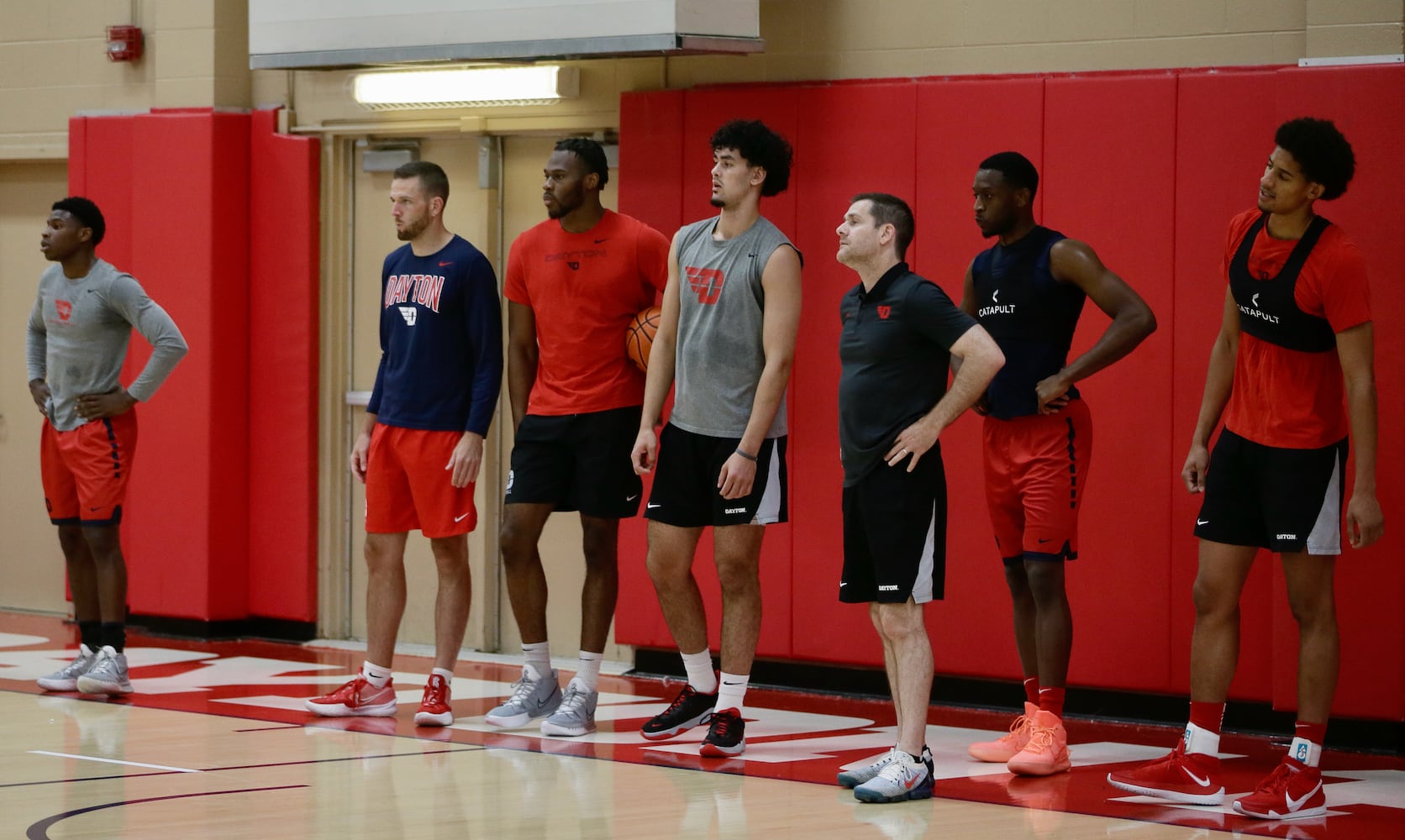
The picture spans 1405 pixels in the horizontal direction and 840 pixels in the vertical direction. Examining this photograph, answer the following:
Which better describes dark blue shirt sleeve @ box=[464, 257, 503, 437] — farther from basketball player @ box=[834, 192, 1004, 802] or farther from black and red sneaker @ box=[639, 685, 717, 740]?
basketball player @ box=[834, 192, 1004, 802]

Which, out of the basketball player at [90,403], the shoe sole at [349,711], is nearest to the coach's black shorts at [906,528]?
the shoe sole at [349,711]

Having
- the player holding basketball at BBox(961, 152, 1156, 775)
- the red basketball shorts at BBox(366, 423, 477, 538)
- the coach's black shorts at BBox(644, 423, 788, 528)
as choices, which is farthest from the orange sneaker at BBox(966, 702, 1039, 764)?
the red basketball shorts at BBox(366, 423, 477, 538)

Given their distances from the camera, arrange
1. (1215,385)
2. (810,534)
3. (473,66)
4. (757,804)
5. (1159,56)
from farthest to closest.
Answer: (473,66) < (810,534) < (1159,56) < (1215,385) < (757,804)

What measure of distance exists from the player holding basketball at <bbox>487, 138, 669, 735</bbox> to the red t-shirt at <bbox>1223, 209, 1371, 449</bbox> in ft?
6.52

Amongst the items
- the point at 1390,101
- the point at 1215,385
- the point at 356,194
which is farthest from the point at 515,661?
the point at 1390,101

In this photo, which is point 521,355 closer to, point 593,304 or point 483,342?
point 483,342

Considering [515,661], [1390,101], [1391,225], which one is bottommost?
[515,661]

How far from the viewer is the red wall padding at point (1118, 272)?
5.88 m

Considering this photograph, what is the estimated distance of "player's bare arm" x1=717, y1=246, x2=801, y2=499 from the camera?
538 cm

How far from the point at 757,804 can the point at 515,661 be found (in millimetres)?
3210

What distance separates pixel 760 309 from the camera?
18.2 ft

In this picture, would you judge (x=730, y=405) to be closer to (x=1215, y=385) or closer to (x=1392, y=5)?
(x=1215, y=385)

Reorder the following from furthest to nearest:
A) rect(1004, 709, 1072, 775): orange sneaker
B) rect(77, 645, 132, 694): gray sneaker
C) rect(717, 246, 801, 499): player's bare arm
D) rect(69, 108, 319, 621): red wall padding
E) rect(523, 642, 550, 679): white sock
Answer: rect(69, 108, 319, 621): red wall padding
rect(77, 645, 132, 694): gray sneaker
rect(523, 642, 550, 679): white sock
rect(717, 246, 801, 499): player's bare arm
rect(1004, 709, 1072, 775): orange sneaker

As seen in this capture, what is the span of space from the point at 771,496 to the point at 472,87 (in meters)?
2.89
